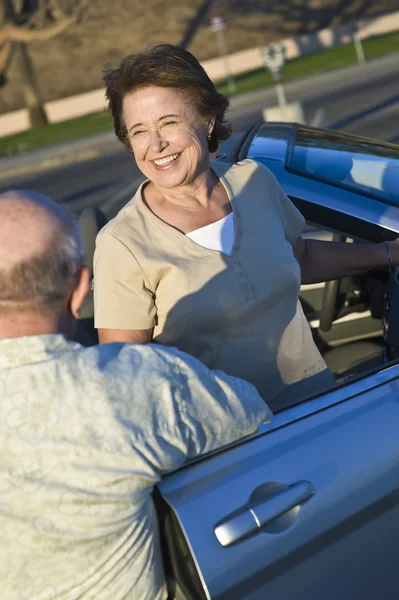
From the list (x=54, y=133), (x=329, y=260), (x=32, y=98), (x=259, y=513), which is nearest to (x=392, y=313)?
(x=329, y=260)

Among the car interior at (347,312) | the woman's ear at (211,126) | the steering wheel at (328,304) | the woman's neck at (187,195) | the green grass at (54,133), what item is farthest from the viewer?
the green grass at (54,133)

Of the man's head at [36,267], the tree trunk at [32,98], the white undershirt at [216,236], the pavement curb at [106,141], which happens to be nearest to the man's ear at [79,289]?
the man's head at [36,267]

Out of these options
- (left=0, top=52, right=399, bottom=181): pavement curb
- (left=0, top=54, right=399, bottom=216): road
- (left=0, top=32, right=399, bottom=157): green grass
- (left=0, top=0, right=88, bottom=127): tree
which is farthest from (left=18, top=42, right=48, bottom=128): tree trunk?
(left=0, top=54, right=399, bottom=216): road

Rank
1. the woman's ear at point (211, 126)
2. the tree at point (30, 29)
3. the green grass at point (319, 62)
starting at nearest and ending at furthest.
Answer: the woman's ear at point (211, 126) → the tree at point (30, 29) → the green grass at point (319, 62)

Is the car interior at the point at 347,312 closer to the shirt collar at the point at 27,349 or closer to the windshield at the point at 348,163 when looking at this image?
the windshield at the point at 348,163

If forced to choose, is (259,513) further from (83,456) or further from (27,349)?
(27,349)

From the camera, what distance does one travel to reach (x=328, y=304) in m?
3.04

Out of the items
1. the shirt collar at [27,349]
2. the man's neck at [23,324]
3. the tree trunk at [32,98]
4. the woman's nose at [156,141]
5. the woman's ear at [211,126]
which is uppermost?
the woman's nose at [156,141]

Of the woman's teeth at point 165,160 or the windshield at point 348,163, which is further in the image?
the windshield at point 348,163

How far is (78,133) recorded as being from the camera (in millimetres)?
23062

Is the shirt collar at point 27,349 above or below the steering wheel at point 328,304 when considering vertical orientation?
above

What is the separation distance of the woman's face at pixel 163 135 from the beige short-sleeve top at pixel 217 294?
0.12m

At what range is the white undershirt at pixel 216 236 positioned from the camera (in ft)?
7.05

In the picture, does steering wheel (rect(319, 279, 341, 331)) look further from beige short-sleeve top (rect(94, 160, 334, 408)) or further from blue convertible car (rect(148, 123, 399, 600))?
blue convertible car (rect(148, 123, 399, 600))
